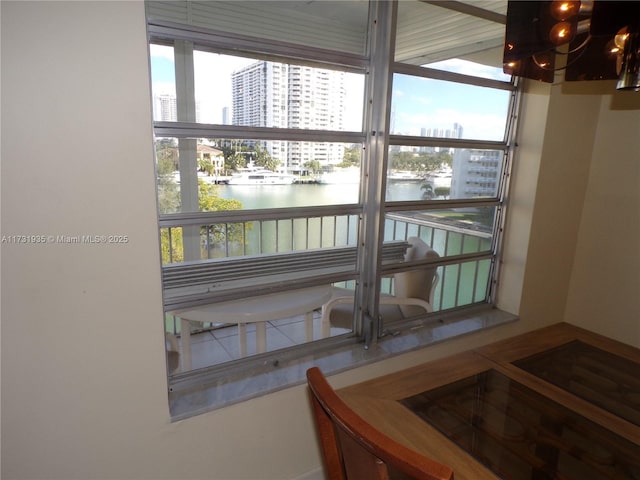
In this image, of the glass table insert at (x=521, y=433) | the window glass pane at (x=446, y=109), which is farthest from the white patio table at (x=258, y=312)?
the window glass pane at (x=446, y=109)

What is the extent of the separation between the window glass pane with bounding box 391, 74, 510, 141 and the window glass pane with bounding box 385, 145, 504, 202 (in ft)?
0.29

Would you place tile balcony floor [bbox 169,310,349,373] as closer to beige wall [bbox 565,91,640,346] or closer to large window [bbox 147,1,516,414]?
large window [bbox 147,1,516,414]

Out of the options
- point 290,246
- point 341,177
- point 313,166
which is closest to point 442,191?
point 341,177

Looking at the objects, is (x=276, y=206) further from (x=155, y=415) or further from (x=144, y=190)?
(x=155, y=415)

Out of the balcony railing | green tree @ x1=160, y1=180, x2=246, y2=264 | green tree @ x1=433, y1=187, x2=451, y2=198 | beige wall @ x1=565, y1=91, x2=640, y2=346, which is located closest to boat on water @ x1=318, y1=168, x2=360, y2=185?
the balcony railing

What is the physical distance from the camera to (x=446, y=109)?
201 cm

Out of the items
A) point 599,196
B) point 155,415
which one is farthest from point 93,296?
point 599,196

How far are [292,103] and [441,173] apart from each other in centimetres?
89

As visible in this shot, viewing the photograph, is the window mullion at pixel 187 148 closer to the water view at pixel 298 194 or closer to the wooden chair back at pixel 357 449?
the water view at pixel 298 194

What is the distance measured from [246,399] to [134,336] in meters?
0.50

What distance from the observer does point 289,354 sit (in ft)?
5.94

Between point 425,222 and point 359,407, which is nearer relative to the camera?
point 359,407

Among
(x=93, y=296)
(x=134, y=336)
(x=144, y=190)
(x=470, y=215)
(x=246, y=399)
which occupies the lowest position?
(x=246, y=399)

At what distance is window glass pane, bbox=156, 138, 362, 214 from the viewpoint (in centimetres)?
146
